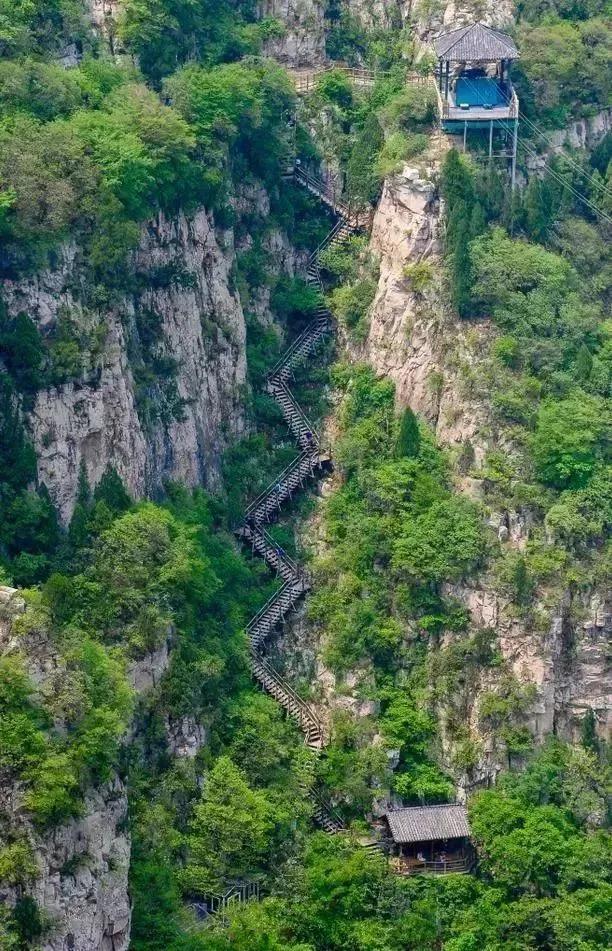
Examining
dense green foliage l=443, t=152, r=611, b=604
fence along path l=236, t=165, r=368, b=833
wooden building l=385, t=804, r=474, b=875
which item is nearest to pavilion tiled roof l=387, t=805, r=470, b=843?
wooden building l=385, t=804, r=474, b=875

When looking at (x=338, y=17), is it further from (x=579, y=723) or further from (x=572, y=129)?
(x=579, y=723)

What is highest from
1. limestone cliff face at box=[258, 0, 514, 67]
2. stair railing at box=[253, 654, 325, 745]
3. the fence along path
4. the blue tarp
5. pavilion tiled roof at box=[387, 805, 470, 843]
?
limestone cliff face at box=[258, 0, 514, 67]

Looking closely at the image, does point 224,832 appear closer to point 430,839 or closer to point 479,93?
point 430,839

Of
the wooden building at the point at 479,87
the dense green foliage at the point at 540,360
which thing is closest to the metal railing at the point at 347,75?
the wooden building at the point at 479,87

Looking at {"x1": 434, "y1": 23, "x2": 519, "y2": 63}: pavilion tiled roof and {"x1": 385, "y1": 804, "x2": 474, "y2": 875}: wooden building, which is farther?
{"x1": 434, "y1": 23, "x2": 519, "y2": 63}: pavilion tiled roof

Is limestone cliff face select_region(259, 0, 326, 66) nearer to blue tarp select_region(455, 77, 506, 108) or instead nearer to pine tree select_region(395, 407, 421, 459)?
blue tarp select_region(455, 77, 506, 108)

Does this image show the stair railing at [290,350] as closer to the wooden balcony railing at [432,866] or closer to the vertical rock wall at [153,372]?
the vertical rock wall at [153,372]
